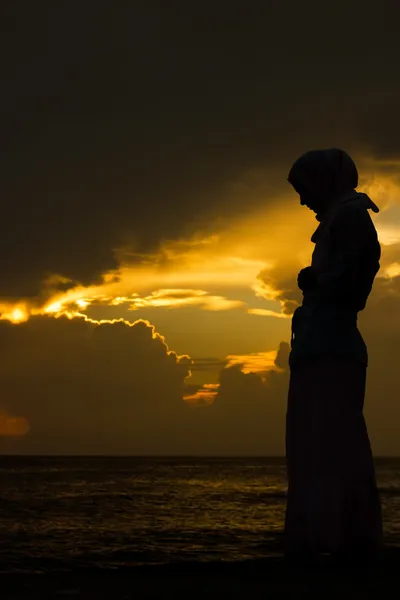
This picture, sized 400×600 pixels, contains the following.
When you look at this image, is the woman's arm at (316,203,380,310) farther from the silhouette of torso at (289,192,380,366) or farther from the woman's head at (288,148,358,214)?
the woman's head at (288,148,358,214)

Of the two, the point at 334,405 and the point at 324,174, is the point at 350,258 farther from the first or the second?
the point at 334,405

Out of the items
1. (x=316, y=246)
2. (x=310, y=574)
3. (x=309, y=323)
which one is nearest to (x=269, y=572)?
(x=310, y=574)

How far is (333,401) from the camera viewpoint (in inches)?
295

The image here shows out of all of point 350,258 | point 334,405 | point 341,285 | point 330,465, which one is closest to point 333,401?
point 334,405

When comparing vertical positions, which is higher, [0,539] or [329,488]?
[329,488]

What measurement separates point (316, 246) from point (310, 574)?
120 inches

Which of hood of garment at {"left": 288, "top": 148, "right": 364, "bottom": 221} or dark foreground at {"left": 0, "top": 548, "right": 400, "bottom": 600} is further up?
hood of garment at {"left": 288, "top": 148, "right": 364, "bottom": 221}

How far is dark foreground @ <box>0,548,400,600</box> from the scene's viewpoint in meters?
6.00

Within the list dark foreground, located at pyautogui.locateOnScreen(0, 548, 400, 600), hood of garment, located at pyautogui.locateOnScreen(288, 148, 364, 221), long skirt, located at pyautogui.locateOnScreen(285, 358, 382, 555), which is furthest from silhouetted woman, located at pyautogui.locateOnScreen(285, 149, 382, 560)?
dark foreground, located at pyautogui.locateOnScreen(0, 548, 400, 600)

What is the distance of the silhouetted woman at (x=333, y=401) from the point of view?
725 cm

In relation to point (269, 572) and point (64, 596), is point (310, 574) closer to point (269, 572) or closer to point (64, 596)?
point (269, 572)

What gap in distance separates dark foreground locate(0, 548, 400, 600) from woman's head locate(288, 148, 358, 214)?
3.46 metres

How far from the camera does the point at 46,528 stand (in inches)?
707

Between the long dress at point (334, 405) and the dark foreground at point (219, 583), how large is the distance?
34 centimetres
